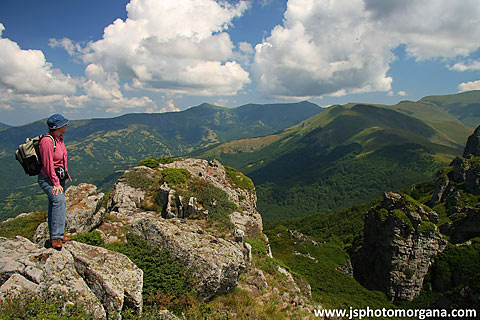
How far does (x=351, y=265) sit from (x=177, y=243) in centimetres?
7553

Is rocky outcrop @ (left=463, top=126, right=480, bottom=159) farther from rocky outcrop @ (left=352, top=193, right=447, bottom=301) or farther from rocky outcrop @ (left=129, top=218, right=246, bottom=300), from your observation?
rocky outcrop @ (left=129, top=218, right=246, bottom=300)

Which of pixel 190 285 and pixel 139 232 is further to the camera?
pixel 139 232

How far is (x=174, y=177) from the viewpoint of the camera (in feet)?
91.9

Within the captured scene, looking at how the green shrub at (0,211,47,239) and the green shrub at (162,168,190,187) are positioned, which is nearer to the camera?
the green shrub at (0,211,47,239)

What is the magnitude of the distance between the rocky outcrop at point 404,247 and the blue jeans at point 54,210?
2412 inches

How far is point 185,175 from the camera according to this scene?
2959 centimetres

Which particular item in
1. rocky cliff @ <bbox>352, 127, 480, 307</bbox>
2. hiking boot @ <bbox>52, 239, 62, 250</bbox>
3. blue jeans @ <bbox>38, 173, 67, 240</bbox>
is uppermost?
blue jeans @ <bbox>38, 173, 67, 240</bbox>

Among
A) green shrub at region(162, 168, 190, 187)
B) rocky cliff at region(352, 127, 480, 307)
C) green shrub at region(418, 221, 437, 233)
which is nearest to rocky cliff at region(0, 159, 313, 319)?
green shrub at region(162, 168, 190, 187)

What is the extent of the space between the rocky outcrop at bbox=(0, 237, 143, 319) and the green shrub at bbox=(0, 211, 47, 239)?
24.8 ft

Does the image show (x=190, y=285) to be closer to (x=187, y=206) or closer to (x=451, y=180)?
(x=187, y=206)

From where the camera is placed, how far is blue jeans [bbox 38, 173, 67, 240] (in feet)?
26.4

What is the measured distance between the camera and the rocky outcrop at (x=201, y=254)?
33.5 feet

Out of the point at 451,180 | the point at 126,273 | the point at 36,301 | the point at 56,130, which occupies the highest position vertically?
the point at 56,130

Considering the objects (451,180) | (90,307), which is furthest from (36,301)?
(451,180)
